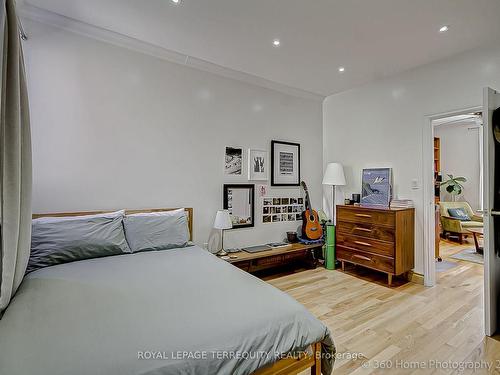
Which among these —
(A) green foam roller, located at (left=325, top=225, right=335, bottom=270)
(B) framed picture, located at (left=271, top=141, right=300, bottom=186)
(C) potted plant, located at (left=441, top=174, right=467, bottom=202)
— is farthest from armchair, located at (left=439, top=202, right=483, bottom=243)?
(B) framed picture, located at (left=271, top=141, right=300, bottom=186)

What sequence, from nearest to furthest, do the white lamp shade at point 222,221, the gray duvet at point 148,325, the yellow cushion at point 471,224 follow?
the gray duvet at point 148,325
the white lamp shade at point 222,221
the yellow cushion at point 471,224

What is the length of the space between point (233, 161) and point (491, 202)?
8.62ft

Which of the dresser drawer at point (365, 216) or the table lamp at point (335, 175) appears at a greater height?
the table lamp at point (335, 175)

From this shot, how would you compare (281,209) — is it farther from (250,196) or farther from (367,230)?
(367,230)

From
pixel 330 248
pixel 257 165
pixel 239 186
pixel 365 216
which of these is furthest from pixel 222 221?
pixel 365 216

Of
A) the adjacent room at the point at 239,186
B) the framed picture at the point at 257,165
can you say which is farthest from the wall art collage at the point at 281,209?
the framed picture at the point at 257,165

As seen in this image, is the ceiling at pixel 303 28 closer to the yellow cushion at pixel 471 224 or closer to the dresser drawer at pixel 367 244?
the dresser drawer at pixel 367 244

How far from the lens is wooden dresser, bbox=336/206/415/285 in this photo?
10.3 feet

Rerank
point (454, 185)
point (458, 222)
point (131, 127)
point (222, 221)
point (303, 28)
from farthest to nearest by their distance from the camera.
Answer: point (454, 185) → point (458, 222) → point (222, 221) → point (131, 127) → point (303, 28)

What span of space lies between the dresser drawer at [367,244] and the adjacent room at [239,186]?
26mm

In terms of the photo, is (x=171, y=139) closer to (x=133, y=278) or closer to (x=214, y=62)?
(x=214, y=62)

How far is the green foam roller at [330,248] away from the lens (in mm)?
3832

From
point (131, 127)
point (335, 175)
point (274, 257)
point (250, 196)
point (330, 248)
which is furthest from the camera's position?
point (335, 175)

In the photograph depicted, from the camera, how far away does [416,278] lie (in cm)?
331
